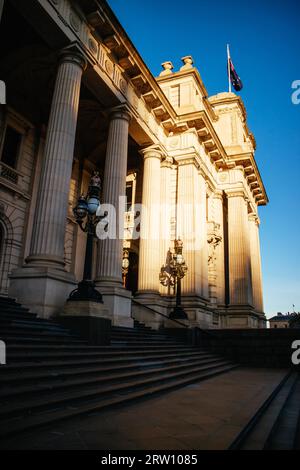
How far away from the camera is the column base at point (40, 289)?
31.3 feet

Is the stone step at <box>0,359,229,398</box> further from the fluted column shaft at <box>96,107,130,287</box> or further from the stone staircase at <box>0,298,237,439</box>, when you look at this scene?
the fluted column shaft at <box>96,107,130,287</box>

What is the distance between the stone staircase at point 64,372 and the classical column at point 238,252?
12.7 meters

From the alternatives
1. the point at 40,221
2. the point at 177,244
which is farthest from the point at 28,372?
the point at 177,244

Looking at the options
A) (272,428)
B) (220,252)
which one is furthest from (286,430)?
(220,252)

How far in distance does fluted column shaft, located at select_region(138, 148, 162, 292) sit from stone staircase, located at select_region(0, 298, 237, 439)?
20.1ft

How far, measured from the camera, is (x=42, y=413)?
453cm

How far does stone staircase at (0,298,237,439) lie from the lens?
15.0ft

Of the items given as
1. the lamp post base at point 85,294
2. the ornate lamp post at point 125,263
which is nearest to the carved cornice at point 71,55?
the lamp post base at point 85,294

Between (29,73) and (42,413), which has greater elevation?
(29,73)

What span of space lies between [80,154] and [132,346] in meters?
14.4

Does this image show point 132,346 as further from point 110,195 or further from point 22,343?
point 110,195

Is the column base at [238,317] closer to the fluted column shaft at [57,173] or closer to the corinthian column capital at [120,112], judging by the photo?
the corinthian column capital at [120,112]

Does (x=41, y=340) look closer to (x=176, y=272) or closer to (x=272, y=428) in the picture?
(x=272, y=428)

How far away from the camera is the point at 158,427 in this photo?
449cm
